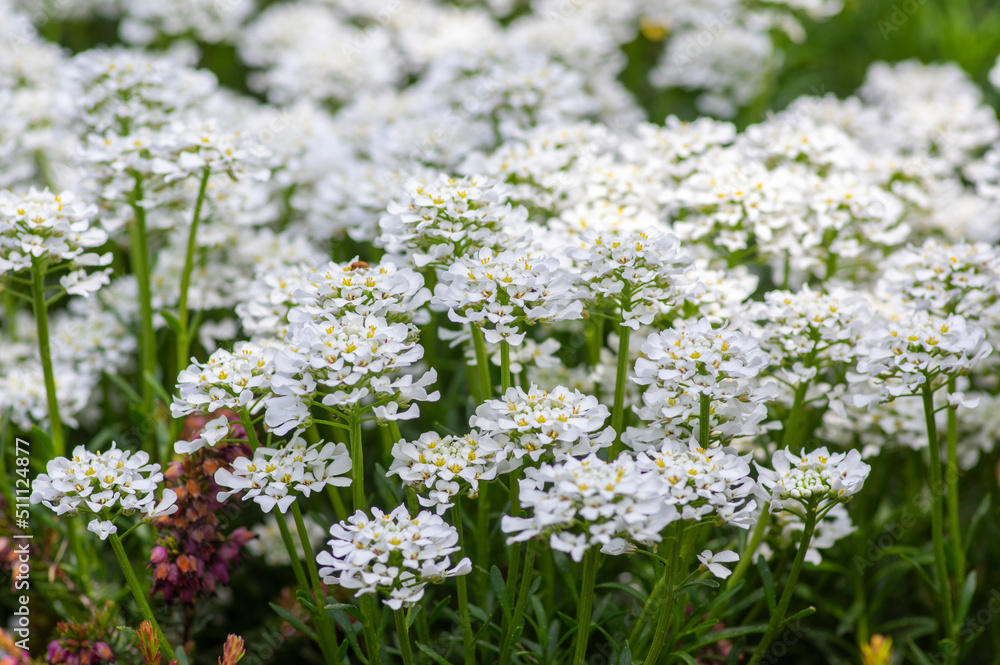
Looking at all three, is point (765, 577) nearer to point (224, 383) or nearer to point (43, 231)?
point (224, 383)

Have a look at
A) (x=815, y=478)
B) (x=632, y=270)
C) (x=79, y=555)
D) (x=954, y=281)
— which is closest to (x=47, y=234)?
(x=79, y=555)

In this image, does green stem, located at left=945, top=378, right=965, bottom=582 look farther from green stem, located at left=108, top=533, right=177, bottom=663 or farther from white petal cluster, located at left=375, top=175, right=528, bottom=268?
green stem, located at left=108, top=533, right=177, bottom=663

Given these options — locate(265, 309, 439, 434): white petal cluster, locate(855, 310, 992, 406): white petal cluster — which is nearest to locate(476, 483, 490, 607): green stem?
locate(265, 309, 439, 434): white petal cluster

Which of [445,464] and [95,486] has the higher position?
[445,464]

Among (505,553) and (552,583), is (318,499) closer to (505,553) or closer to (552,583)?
(505,553)

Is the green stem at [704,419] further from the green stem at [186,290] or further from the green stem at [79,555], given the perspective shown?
the green stem at [79,555]

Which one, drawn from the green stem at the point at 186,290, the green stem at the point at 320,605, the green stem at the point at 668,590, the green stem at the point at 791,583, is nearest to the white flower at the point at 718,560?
the green stem at the point at 668,590
